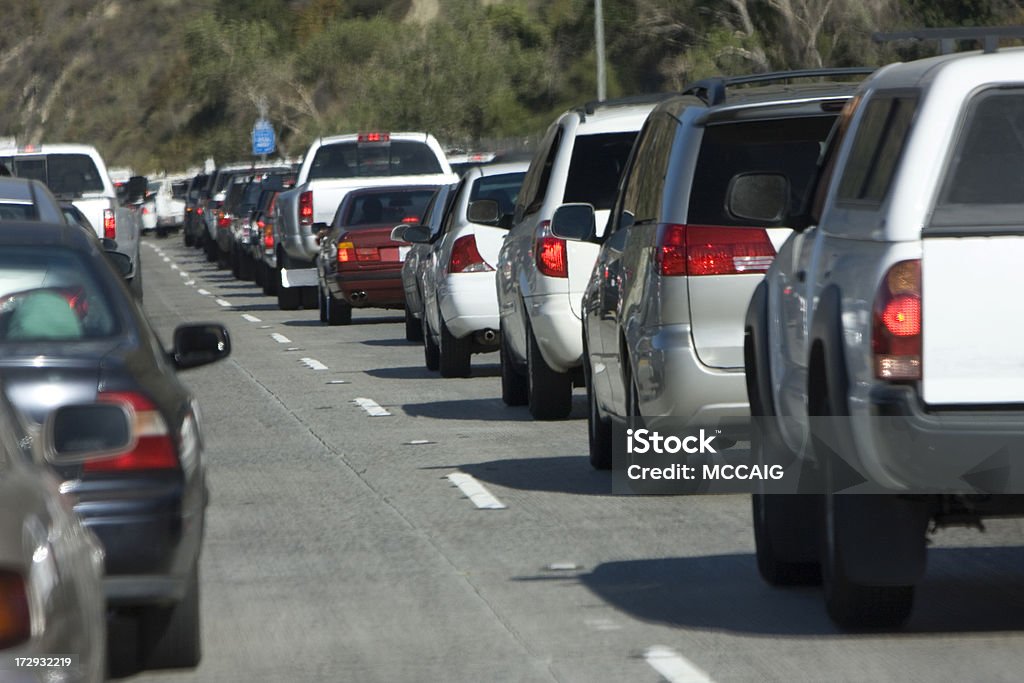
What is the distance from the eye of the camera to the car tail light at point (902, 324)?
20.3ft

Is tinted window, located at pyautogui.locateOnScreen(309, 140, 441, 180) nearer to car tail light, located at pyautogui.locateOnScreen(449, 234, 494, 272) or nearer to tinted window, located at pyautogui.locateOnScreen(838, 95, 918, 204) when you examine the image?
car tail light, located at pyautogui.locateOnScreen(449, 234, 494, 272)

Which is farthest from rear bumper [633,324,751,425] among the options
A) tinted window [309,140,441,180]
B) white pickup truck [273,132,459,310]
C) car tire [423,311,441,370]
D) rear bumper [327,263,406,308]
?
tinted window [309,140,441,180]

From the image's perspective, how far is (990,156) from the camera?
20.8 ft

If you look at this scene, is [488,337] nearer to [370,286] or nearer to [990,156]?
[370,286]

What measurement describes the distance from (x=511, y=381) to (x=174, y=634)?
26.6 ft

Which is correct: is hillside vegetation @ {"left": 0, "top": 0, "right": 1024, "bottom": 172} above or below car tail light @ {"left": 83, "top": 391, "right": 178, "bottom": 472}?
below

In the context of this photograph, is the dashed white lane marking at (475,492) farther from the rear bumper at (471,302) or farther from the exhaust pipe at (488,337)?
the exhaust pipe at (488,337)

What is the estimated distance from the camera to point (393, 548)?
8938 mm

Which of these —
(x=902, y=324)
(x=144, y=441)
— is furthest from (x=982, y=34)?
(x=144, y=441)

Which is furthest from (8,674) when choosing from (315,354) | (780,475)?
(315,354)

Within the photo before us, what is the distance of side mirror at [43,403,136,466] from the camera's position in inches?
215

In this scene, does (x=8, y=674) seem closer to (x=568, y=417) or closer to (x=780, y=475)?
(x=780, y=475)

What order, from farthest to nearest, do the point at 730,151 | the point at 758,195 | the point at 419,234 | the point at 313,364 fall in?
the point at 313,364
the point at 419,234
the point at 730,151
the point at 758,195

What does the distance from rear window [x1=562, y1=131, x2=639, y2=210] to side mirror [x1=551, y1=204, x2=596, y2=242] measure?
1.37 meters
